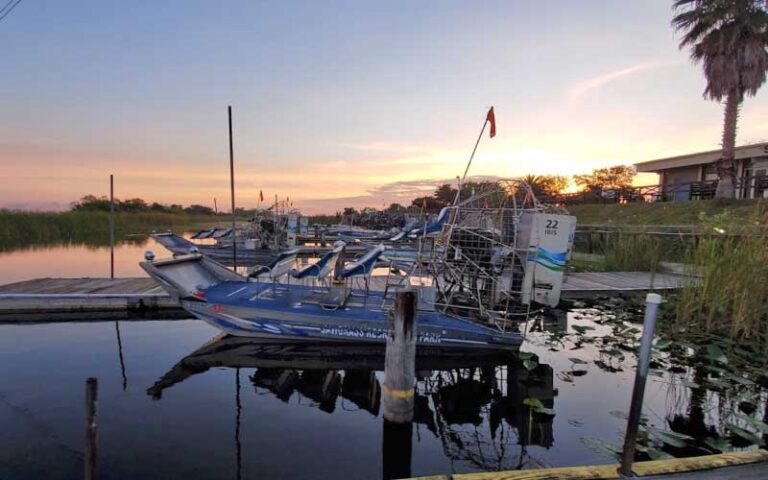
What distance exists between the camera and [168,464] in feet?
14.3

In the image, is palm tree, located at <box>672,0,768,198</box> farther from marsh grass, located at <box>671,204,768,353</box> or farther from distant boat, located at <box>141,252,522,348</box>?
distant boat, located at <box>141,252,522,348</box>

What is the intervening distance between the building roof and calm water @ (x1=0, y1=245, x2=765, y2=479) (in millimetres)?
24358

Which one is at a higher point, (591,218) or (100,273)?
(591,218)

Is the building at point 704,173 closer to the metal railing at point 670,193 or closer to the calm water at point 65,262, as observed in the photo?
the metal railing at point 670,193

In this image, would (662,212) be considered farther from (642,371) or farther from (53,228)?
(53,228)

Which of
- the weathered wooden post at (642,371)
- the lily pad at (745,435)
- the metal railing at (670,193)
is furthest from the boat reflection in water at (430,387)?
the metal railing at (670,193)

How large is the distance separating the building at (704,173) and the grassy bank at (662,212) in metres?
2.43

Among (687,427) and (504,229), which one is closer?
(687,427)

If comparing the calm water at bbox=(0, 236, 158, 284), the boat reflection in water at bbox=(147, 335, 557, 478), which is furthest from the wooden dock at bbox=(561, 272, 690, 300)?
the calm water at bbox=(0, 236, 158, 284)

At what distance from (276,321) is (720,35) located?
24.6 m

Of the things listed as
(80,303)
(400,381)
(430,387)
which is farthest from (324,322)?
(80,303)

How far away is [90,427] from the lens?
9.62 ft

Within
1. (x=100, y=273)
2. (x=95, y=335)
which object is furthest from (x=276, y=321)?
(x=100, y=273)

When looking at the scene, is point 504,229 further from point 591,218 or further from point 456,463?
point 591,218
